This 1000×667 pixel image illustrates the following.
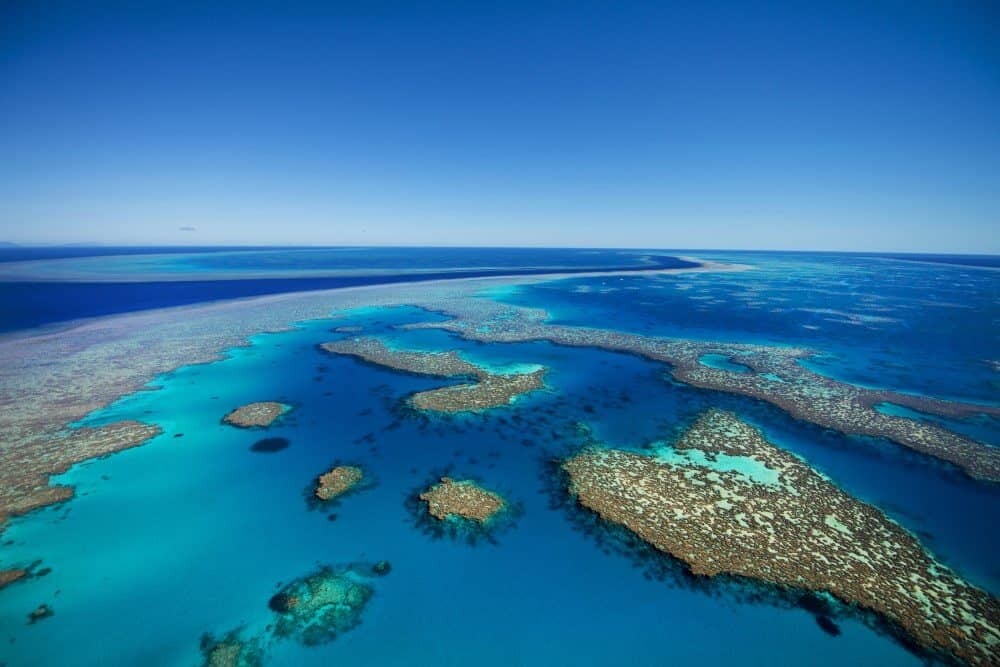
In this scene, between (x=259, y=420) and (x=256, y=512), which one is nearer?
(x=256, y=512)

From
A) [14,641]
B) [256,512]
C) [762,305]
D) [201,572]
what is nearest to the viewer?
[14,641]

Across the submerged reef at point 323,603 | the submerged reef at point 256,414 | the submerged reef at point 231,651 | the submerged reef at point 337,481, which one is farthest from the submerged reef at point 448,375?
the submerged reef at point 231,651

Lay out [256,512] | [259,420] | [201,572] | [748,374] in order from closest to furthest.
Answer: [201,572], [256,512], [259,420], [748,374]

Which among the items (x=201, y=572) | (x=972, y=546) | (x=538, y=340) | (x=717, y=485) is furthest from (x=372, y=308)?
(x=972, y=546)

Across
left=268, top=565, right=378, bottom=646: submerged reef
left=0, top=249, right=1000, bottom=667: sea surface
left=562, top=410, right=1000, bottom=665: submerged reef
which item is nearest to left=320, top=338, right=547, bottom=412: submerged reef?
left=0, top=249, right=1000, bottom=667: sea surface

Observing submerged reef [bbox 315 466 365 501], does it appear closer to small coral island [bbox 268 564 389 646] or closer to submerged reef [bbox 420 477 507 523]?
submerged reef [bbox 420 477 507 523]

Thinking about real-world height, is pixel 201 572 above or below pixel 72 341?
below

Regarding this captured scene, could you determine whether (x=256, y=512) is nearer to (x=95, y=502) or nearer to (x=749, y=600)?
(x=95, y=502)

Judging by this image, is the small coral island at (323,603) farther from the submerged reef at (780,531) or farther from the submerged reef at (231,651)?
the submerged reef at (780,531)
